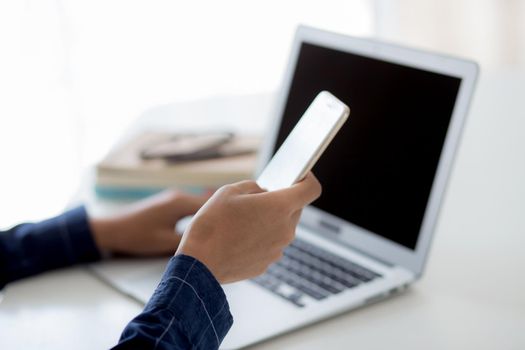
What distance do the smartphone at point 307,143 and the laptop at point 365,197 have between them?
16 cm

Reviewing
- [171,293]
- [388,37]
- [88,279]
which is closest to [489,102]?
[88,279]

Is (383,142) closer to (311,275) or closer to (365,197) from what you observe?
(365,197)

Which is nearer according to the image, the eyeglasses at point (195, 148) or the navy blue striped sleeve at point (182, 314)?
the navy blue striped sleeve at point (182, 314)

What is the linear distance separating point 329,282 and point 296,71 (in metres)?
0.34

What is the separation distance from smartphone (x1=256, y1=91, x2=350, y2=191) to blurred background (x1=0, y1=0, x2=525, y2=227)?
0.92 meters

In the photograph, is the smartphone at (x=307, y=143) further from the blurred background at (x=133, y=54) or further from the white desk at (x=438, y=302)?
the blurred background at (x=133, y=54)

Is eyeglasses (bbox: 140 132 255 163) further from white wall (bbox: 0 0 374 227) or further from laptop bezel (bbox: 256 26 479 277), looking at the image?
white wall (bbox: 0 0 374 227)

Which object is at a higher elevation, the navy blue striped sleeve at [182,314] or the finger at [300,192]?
the finger at [300,192]

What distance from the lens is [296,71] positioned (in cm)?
117

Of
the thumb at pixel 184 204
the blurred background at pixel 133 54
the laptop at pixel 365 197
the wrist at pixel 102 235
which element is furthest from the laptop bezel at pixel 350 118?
the blurred background at pixel 133 54

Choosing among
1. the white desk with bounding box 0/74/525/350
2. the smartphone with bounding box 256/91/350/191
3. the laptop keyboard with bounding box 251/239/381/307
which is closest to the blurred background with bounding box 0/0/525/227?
the white desk with bounding box 0/74/525/350

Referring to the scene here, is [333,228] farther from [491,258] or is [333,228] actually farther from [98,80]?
[98,80]

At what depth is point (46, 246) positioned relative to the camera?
3.53 ft

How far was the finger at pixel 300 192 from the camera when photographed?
79cm
